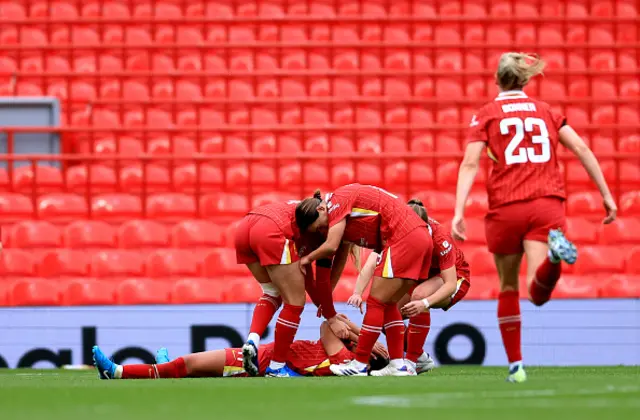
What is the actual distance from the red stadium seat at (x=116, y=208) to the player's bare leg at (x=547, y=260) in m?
7.65

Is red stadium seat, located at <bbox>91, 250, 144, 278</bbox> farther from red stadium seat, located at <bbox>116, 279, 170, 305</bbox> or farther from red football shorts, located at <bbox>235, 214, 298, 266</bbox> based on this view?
red football shorts, located at <bbox>235, 214, 298, 266</bbox>

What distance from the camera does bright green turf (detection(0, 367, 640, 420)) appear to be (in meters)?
4.83

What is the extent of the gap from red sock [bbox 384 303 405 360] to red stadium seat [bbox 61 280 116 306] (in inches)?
184

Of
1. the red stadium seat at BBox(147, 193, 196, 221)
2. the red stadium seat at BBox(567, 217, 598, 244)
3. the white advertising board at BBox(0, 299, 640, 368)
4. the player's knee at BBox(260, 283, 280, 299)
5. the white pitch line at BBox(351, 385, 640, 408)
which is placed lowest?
the white advertising board at BBox(0, 299, 640, 368)

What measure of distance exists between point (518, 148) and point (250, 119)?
27.2ft

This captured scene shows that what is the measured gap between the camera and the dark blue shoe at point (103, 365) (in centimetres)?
756

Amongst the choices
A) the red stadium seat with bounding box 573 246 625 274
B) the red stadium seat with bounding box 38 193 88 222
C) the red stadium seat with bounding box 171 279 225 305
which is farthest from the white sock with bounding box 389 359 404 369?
the red stadium seat with bounding box 38 193 88 222

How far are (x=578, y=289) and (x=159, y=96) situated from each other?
19.1 feet

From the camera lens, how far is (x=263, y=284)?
852cm

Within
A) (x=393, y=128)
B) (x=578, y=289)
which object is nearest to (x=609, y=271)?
(x=578, y=289)

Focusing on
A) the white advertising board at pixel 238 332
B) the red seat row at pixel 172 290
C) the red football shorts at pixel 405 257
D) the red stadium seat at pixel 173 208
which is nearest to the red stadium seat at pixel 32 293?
the red seat row at pixel 172 290

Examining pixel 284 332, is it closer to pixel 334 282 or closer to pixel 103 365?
pixel 334 282

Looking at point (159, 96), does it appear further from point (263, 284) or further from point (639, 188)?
point (263, 284)

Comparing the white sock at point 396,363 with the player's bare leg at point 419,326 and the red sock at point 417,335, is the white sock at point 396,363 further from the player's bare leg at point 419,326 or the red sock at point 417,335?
the red sock at point 417,335
